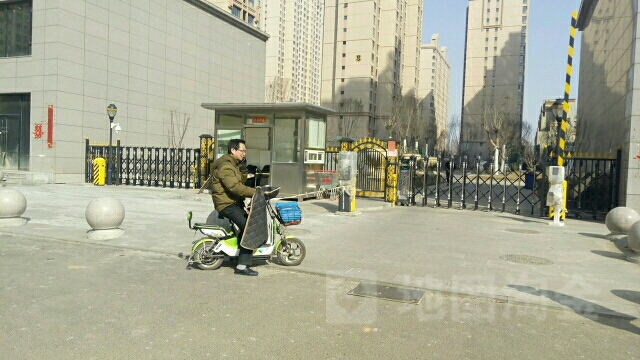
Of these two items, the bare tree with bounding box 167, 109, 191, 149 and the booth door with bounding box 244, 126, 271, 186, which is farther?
the bare tree with bounding box 167, 109, 191, 149

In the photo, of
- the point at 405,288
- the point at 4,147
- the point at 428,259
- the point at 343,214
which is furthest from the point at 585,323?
the point at 4,147

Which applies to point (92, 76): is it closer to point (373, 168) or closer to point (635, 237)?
point (373, 168)

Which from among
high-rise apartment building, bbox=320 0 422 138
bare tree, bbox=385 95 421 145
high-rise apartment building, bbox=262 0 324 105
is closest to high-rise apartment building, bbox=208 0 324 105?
high-rise apartment building, bbox=262 0 324 105

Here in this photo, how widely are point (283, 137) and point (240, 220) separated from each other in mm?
11861

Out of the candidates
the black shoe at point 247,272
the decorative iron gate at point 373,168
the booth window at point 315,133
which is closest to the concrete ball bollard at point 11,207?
the black shoe at point 247,272

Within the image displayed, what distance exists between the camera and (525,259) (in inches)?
358

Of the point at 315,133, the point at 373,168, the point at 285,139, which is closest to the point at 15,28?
the point at 285,139

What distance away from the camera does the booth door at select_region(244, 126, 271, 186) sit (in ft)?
65.3

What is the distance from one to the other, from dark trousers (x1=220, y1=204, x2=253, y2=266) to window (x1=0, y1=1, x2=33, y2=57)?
80.5 feet

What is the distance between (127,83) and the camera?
3016 centimetres

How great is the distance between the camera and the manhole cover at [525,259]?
8.83m

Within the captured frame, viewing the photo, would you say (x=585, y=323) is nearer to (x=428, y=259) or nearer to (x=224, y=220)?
(x=428, y=259)

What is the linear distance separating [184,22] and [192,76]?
3.83 m

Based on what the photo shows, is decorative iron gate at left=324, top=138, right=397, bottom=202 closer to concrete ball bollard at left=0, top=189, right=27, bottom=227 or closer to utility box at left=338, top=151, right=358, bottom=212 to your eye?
utility box at left=338, top=151, right=358, bottom=212
